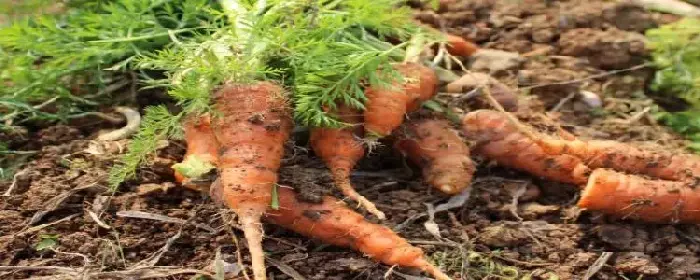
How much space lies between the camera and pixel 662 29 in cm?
288

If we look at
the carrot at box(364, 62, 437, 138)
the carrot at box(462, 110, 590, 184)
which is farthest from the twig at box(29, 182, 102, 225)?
the carrot at box(462, 110, 590, 184)

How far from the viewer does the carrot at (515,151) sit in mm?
2377

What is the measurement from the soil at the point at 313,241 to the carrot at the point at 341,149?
0.06m

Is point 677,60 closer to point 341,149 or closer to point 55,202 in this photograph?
point 341,149

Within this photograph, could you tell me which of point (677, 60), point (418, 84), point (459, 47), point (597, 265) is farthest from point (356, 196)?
point (677, 60)

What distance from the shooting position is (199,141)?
2.26 m

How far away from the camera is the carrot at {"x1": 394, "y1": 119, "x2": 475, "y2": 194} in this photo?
2.30 meters

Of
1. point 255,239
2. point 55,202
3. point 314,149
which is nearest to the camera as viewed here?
point 255,239

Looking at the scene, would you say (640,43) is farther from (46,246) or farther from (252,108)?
(46,246)

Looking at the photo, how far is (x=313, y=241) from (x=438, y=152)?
0.48 metres

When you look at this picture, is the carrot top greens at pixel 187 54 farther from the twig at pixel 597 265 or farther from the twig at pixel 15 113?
the twig at pixel 597 265

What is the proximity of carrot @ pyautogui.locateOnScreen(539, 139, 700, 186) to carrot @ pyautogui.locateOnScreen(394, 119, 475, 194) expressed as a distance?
10.3 inches

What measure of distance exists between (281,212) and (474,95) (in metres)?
0.88

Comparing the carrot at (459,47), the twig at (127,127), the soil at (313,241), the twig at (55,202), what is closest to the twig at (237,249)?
the soil at (313,241)
